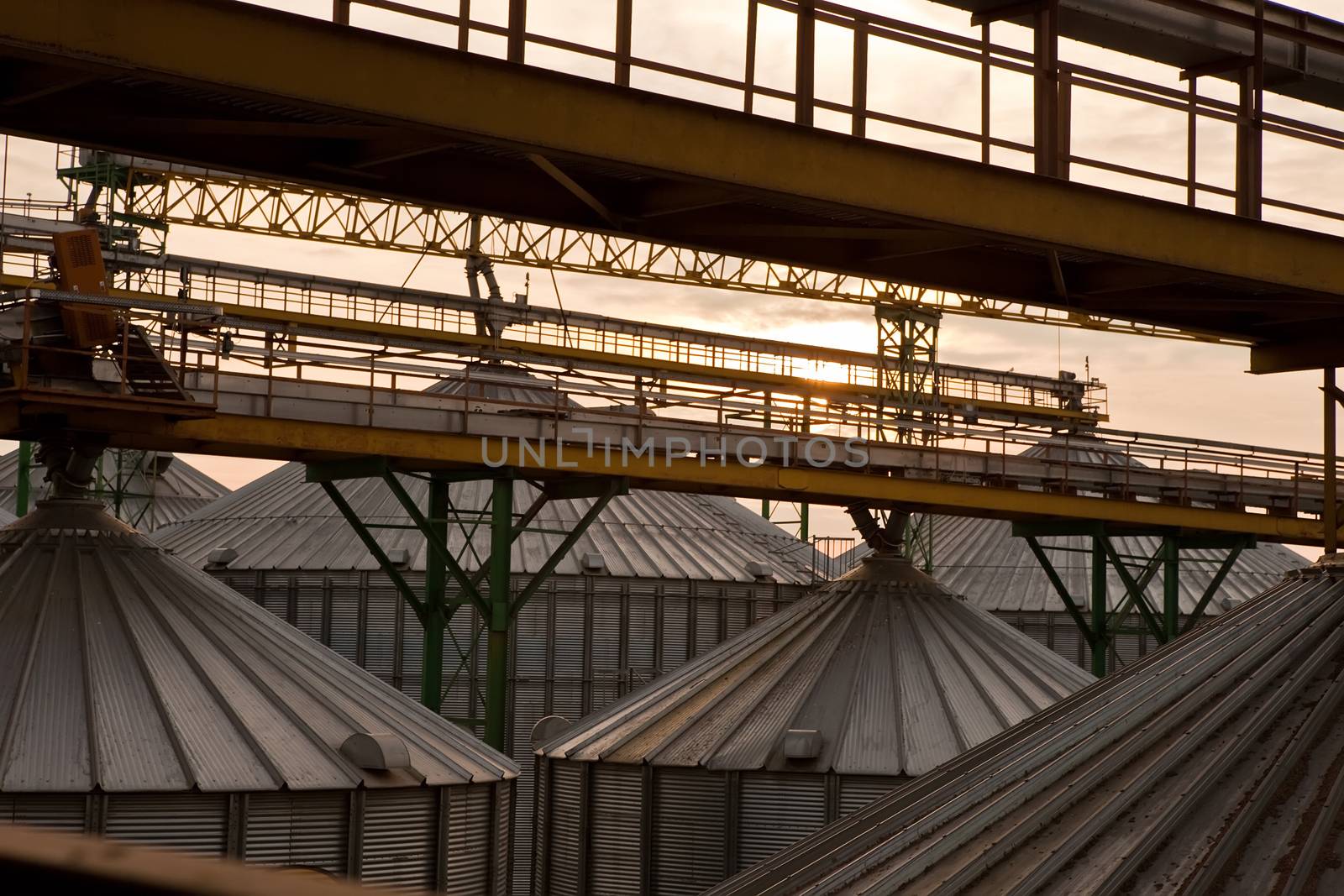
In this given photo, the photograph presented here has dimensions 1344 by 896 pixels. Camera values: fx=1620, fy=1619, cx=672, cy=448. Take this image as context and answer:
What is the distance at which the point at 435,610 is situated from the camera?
2816cm

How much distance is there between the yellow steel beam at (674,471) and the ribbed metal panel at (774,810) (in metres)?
6.00

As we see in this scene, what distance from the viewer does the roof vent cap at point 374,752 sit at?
1906cm

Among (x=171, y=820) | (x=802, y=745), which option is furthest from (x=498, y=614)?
(x=171, y=820)

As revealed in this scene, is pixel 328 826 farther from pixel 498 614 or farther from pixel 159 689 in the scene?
pixel 498 614

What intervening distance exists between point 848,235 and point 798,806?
13346 mm

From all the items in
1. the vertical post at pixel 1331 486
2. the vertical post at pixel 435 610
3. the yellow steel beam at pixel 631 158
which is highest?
the yellow steel beam at pixel 631 158

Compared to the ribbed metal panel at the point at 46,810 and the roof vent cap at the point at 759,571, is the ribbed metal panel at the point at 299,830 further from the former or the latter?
the roof vent cap at the point at 759,571

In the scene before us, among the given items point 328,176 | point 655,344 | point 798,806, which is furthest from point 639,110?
point 655,344

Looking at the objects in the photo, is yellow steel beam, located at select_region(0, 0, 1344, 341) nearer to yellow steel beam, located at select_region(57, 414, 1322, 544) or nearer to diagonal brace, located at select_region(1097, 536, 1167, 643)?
yellow steel beam, located at select_region(57, 414, 1322, 544)

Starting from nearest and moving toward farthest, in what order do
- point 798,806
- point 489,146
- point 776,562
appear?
point 489,146 → point 798,806 → point 776,562

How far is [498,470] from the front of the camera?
87.4 ft

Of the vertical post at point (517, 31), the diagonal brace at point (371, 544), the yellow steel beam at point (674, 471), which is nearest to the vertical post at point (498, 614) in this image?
the yellow steel beam at point (674, 471)

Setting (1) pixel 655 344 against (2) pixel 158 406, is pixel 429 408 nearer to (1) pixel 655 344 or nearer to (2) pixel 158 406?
(2) pixel 158 406

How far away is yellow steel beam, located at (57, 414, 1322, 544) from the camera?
939 inches
